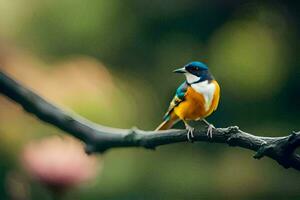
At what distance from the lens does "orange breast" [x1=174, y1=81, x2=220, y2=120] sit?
1.54 ft

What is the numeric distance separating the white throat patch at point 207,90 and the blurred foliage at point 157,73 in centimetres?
36

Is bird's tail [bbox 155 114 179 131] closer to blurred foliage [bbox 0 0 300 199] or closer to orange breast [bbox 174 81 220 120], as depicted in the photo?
orange breast [bbox 174 81 220 120]

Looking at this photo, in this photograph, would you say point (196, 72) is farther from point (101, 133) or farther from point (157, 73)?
point (157, 73)

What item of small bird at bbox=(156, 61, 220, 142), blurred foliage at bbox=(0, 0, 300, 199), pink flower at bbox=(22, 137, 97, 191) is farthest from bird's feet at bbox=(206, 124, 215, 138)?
blurred foliage at bbox=(0, 0, 300, 199)

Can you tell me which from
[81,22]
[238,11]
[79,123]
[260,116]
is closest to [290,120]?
[260,116]

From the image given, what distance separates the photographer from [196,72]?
0.49 metres

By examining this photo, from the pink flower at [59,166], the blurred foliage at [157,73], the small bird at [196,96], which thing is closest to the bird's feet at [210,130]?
the small bird at [196,96]

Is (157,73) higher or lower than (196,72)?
lower

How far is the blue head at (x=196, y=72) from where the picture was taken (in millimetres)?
477

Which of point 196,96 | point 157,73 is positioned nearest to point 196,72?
point 196,96

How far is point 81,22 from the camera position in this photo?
92 centimetres

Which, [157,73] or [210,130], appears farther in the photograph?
[157,73]

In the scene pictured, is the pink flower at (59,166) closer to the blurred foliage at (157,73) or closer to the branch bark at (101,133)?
the branch bark at (101,133)

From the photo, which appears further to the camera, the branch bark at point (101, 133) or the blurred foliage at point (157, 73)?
the blurred foliage at point (157, 73)
